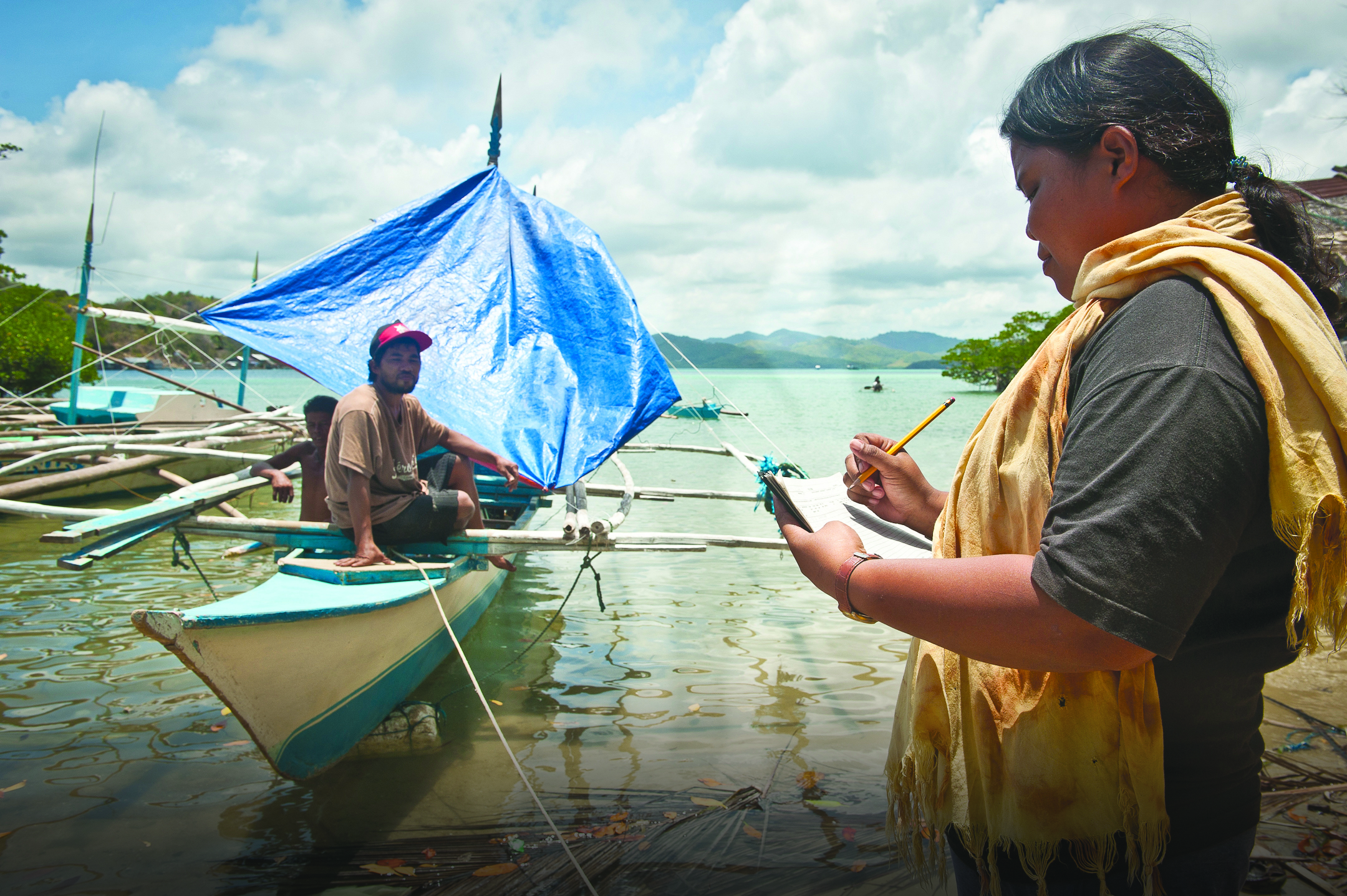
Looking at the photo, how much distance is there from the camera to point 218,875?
2.97 meters

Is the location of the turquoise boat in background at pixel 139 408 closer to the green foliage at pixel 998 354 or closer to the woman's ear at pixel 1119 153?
the woman's ear at pixel 1119 153

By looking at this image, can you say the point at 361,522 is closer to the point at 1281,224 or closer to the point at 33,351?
the point at 1281,224

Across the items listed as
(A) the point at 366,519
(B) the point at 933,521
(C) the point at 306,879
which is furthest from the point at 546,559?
(B) the point at 933,521

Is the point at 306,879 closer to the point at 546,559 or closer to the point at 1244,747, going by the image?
the point at 1244,747

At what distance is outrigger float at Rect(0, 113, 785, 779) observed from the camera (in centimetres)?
320

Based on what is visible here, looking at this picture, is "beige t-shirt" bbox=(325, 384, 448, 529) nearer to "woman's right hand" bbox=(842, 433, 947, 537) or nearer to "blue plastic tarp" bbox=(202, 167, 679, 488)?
"blue plastic tarp" bbox=(202, 167, 679, 488)

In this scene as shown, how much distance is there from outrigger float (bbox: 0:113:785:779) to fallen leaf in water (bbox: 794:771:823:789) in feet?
3.98

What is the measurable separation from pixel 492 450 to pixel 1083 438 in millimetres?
4280

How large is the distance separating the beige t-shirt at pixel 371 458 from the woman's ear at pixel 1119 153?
3.76m

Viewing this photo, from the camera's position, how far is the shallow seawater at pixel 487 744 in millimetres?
3076

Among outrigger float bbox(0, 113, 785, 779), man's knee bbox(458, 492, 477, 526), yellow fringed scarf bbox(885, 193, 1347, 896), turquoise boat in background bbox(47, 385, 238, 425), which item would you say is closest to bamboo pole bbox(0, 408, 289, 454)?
outrigger float bbox(0, 113, 785, 779)

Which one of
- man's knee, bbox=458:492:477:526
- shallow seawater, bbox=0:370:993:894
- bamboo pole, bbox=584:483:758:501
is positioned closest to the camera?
shallow seawater, bbox=0:370:993:894

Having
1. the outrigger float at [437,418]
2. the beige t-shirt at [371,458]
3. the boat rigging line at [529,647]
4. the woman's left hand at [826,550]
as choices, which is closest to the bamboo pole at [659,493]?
the outrigger float at [437,418]

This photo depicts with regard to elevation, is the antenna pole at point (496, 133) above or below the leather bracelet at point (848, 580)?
above
